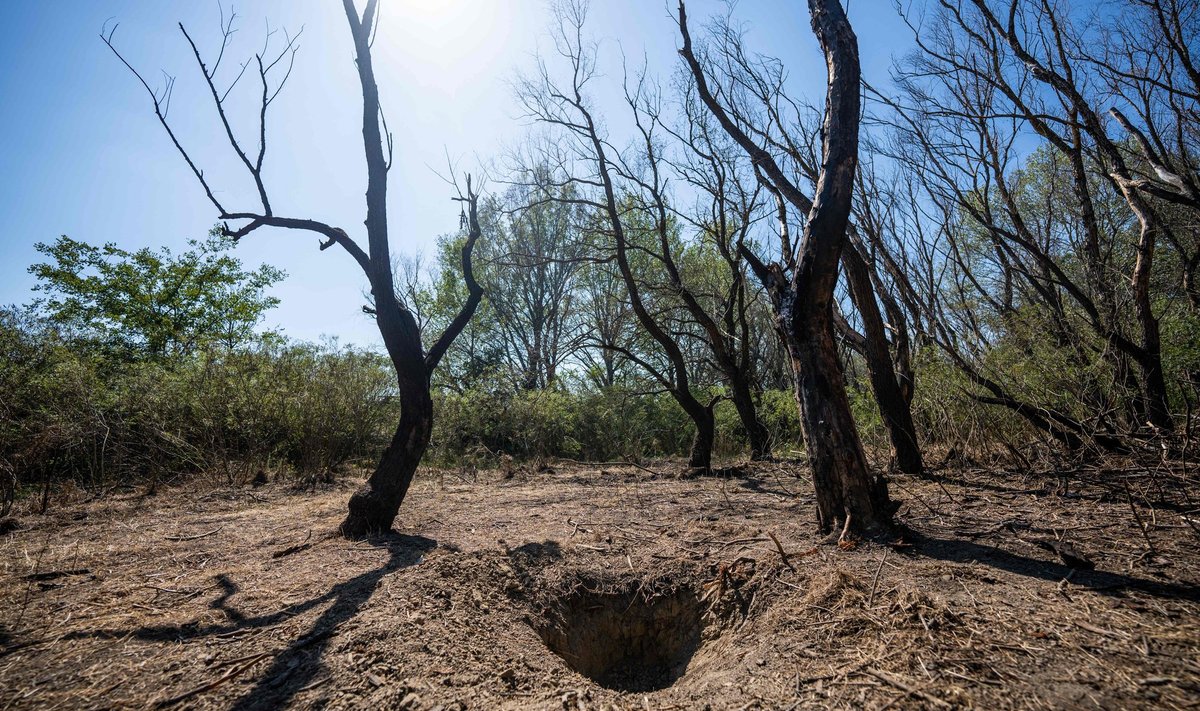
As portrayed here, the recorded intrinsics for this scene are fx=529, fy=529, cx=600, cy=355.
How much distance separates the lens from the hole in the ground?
2.92 metres

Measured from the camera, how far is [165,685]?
1917 millimetres

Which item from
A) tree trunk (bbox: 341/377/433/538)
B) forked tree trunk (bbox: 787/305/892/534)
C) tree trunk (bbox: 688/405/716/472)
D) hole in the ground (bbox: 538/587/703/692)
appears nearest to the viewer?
hole in the ground (bbox: 538/587/703/692)

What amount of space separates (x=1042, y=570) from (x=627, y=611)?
209cm

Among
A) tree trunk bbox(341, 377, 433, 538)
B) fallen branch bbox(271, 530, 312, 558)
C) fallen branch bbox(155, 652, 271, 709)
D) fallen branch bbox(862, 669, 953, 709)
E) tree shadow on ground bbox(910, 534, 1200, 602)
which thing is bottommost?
fallen branch bbox(862, 669, 953, 709)

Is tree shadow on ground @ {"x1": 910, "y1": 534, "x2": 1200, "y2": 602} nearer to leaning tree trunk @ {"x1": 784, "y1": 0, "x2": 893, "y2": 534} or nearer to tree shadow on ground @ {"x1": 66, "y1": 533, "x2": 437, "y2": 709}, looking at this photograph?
leaning tree trunk @ {"x1": 784, "y1": 0, "x2": 893, "y2": 534}

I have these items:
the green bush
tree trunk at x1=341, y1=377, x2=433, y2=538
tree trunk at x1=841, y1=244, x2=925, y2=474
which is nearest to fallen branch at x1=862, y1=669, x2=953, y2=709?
tree trunk at x1=341, y1=377, x2=433, y2=538

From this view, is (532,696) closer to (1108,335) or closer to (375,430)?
(1108,335)

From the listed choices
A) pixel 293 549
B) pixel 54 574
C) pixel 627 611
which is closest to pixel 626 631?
pixel 627 611

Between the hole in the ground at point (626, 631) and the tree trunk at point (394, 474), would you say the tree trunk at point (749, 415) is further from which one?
the hole in the ground at point (626, 631)

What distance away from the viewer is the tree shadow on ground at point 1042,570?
222 cm

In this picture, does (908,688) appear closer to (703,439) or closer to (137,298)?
(703,439)

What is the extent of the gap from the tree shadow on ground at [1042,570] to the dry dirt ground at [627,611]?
0.02m

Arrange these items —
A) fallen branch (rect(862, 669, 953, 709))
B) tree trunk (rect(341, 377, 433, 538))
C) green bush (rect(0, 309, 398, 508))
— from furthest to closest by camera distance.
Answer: green bush (rect(0, 309, 398, 508)) < tree trunk (rect(341, 377, 433, 538)) < fallen branch (rect(862, 669, 953, 709))

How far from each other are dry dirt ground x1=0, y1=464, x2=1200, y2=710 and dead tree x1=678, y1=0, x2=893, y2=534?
0.96ft
